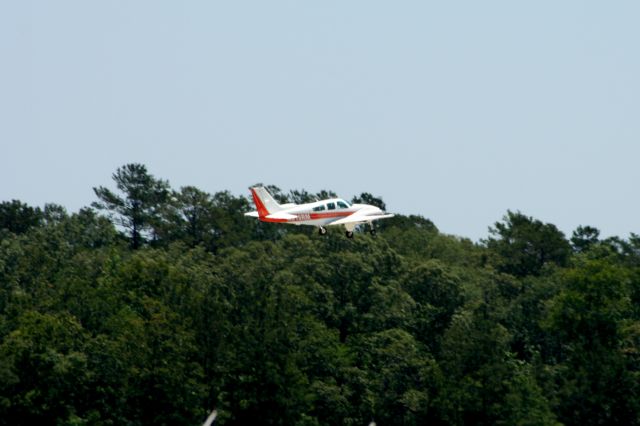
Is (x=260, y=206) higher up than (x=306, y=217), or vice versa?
(x=260, y=206)

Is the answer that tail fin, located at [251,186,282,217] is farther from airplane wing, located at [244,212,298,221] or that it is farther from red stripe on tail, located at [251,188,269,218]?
airplane wing, located at [244,212,298,221]

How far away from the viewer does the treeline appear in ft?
375

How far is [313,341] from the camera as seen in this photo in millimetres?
129250

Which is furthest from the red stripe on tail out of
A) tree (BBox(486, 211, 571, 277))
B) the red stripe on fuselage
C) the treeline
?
tree (BBox(486, 211, 571, 277))

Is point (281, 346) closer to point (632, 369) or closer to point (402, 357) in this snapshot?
point (402, 357)

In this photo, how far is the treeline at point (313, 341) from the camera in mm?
114438

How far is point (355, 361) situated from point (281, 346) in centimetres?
1503

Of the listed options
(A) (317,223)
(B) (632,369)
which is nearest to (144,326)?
(A) (317,223)

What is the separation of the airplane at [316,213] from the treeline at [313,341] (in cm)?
1431

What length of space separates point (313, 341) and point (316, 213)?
2366 cm

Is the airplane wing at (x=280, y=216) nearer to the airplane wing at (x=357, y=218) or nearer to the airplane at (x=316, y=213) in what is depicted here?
the airplane at (x=316, y=213)

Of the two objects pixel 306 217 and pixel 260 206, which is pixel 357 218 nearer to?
pixel 306 217

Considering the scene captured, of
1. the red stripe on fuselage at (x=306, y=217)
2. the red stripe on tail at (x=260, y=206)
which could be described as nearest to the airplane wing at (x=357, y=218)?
the red stripe on fuselage at (x=306, y=217)

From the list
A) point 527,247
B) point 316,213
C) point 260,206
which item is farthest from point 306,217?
point 527,247
